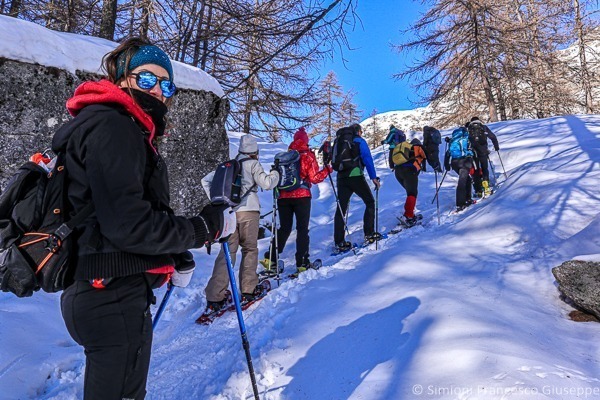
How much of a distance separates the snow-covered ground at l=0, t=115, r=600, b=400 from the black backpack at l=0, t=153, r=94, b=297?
6.47 feet

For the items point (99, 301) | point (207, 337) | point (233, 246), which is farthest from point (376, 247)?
point (99, 301)

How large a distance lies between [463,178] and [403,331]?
7.16 metres

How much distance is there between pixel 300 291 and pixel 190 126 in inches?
193

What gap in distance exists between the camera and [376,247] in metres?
6.93

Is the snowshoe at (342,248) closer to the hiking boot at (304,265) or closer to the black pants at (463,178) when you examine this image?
the hiking boot at (304,265)

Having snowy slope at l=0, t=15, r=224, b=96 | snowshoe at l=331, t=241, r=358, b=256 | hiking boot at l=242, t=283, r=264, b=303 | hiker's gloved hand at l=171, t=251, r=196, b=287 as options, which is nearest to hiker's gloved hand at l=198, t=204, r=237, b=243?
hiker's gloved hand at l=171, t=251, r=196, b=287

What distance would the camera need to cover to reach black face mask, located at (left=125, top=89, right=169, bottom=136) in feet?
5.72

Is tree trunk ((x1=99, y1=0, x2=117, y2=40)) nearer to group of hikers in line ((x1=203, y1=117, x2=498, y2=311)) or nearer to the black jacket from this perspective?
group of hikers in line ((x1=203, y1=117, x2=498, y2=311))

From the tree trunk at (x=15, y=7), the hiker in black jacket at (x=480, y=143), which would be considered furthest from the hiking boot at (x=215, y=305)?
the tree trunk at (x=15, y=7)

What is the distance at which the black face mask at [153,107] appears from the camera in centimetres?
174

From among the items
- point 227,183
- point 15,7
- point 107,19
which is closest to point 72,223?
point 227,183

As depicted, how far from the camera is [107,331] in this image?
4.98ft

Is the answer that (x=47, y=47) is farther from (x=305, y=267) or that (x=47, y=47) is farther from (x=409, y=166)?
(x=409, y=166)

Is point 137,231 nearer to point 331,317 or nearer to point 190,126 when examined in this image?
point 331,317
